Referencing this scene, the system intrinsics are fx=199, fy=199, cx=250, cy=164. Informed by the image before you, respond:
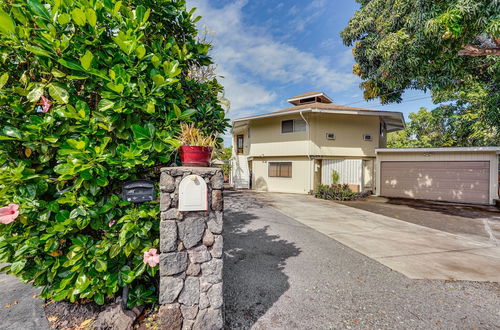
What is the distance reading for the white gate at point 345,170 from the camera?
1273cm

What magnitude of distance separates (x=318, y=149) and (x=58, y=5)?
13356mm

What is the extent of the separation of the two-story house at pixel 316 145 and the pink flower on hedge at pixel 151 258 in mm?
12223

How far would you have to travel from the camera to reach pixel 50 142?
2014 mm

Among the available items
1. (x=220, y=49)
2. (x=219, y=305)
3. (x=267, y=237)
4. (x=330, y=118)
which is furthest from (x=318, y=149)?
(x=219, y=305)

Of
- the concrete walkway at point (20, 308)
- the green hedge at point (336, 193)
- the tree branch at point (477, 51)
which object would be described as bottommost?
the concrete walkway at point (20, 308)

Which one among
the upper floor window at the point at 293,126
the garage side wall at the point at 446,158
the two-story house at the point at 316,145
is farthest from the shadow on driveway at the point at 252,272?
the garage side wall at the point at 446,158

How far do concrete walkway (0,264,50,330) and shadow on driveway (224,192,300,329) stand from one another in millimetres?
2165

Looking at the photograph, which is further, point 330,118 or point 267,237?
point 330,118

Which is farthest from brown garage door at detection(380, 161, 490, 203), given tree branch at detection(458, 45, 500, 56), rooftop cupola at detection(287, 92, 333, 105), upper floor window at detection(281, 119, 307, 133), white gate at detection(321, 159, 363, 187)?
rooftop cupola at detection(287, 92, 333, 105)

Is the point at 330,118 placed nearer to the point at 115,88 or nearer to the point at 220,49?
the point at 220,49

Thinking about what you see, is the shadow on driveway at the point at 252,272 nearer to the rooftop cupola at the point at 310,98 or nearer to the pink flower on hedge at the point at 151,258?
the pink flower on hedge at the point at 151,258

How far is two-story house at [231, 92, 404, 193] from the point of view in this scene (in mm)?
13133

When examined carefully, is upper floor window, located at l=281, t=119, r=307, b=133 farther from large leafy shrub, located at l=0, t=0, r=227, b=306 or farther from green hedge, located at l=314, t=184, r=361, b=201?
large leafy shrub, located at l=0, t=0, r=227, b=306

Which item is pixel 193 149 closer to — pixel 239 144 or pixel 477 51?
pixel 477 51
